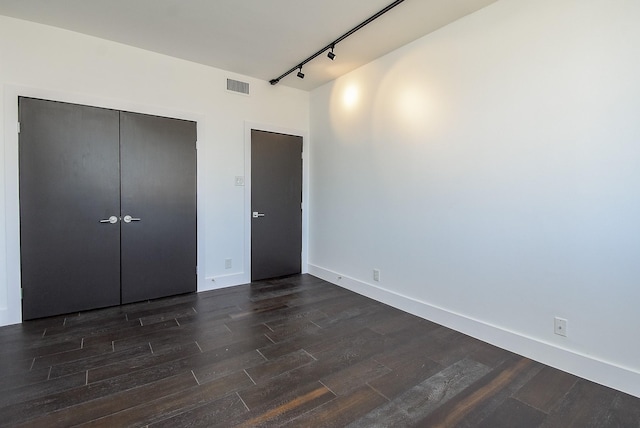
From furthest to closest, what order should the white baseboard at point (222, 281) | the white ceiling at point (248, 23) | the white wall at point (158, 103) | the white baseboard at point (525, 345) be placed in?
the white baseboard at point (222, 281)
the white wall at point (158, 103)
the white ceiling at point (248, 23)
the white baseboard at point (525, 345)

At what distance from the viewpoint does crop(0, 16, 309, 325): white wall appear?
295 centimetres

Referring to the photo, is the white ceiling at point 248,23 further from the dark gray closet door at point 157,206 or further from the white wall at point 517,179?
the dark gray closet door at point 157,206

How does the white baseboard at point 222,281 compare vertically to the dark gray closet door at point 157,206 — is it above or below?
below

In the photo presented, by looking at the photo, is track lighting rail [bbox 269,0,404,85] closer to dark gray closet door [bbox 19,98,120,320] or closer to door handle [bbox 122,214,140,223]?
dark gray closet door [bbox 19,98,120,320]

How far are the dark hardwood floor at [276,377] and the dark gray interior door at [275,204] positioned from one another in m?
1.42

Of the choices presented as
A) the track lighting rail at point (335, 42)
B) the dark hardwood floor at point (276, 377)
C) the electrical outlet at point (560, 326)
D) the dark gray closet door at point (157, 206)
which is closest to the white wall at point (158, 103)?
the dark gray closet door at point (157, 206)

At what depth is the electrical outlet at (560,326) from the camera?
91.0 inches

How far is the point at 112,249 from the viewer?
3453 mm

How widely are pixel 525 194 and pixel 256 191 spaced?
10.4ft

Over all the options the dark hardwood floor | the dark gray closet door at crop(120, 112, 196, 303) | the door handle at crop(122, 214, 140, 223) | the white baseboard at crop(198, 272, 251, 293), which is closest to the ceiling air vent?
the dark gray closet door at crop(120, 112, 196, 303)

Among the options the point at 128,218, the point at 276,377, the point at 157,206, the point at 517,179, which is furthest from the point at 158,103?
the point at 517,179

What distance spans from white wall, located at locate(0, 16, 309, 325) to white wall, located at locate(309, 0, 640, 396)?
5.32ft

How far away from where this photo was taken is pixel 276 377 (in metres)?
2.17

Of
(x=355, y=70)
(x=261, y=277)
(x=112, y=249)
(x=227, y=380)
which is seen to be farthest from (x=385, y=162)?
(x=112, y=249)
